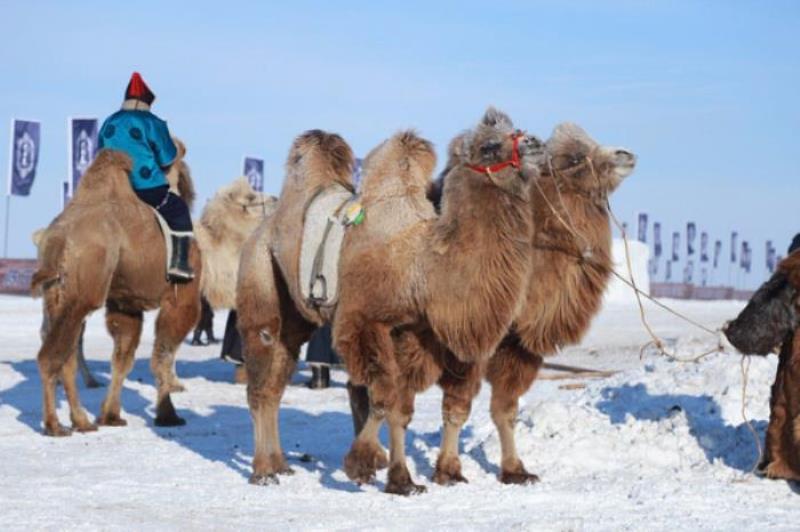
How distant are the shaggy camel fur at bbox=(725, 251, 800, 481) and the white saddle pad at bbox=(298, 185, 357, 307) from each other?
8.04 feet

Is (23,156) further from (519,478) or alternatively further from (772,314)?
(772,314)

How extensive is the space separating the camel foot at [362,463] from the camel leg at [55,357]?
138 inches

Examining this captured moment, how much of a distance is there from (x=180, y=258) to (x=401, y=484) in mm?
4758

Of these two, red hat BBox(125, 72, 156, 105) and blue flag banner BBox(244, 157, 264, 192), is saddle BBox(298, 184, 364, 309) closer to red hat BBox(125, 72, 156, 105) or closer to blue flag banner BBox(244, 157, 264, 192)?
red hat BBox(125, 72, 156, 105)

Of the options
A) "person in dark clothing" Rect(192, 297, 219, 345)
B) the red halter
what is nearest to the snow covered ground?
the red halter

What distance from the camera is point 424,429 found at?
10922mm

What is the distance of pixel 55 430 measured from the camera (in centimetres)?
1031

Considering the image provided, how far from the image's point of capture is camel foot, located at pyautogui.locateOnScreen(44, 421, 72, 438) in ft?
33.8

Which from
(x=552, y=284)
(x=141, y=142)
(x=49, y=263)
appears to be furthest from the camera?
(x=141, y=142)

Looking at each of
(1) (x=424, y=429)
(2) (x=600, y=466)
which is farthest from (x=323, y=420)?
(2) (x=600, y=466)

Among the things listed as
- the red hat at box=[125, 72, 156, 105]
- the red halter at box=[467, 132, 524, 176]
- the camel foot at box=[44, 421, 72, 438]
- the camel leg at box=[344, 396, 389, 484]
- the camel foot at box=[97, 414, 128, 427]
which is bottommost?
the camel foot at box=[97, 414, 128, 427]

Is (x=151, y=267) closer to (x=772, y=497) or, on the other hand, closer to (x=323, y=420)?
(x=323, y=420)

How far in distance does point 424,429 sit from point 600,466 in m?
2.62

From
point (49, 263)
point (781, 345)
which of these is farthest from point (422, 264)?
point (49, 263)
